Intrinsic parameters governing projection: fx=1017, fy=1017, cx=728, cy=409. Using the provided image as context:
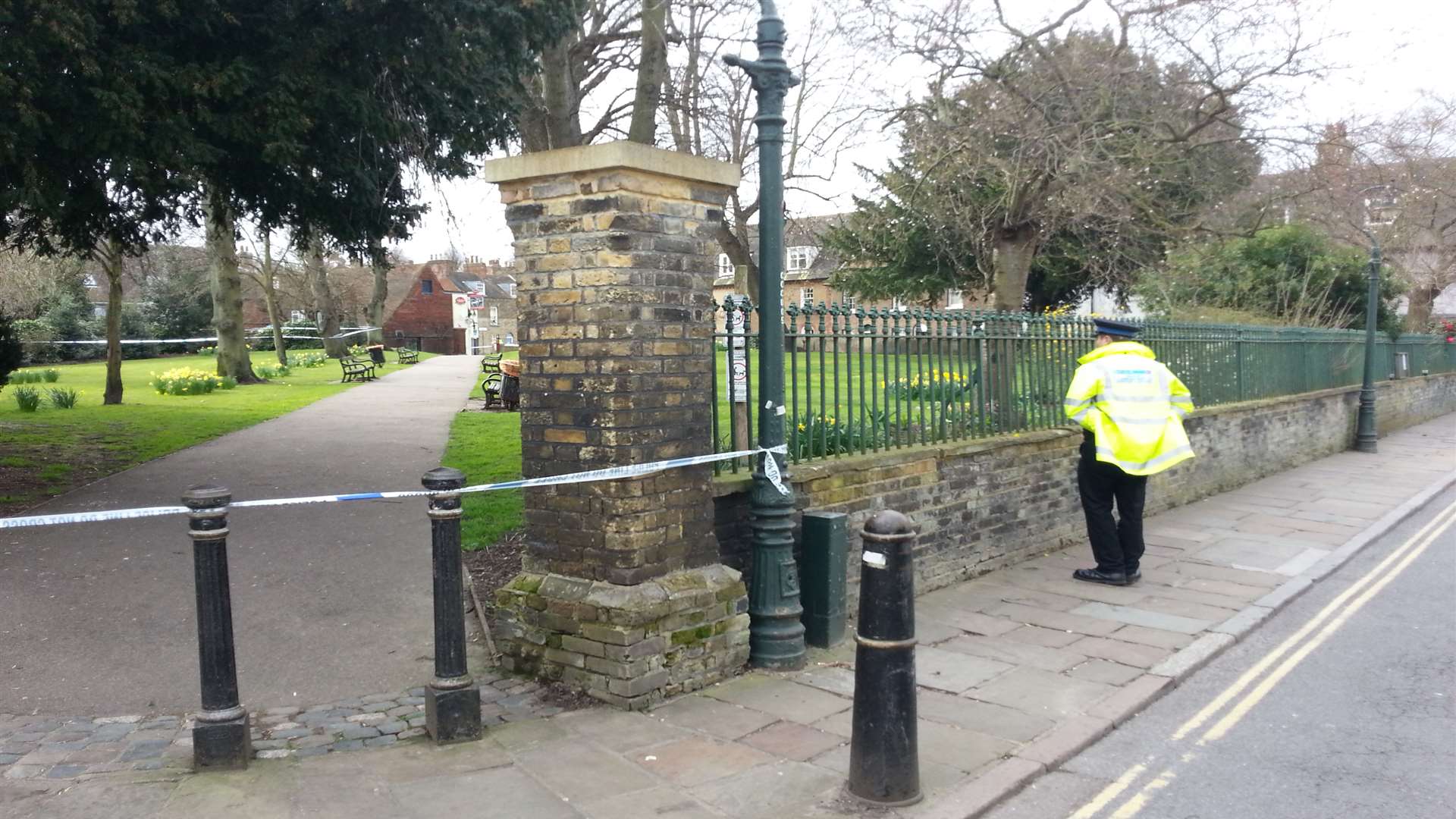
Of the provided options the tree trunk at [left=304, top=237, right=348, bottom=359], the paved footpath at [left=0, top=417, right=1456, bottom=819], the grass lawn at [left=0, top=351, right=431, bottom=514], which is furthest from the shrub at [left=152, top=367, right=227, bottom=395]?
the paved footpath at [left=0, top=417, right=1456, bottom=819]

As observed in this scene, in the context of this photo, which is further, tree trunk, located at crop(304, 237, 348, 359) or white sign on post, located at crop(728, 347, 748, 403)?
tree trunk, located at crop(304, 237, 348, 359)

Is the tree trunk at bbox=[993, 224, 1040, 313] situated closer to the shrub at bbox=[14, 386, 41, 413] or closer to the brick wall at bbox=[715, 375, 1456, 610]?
the brick wall at bbox=[715, 375, 1456, 610]

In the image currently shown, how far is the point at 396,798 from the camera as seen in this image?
3762 millimetres

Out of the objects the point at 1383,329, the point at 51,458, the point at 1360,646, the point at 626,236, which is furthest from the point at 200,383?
the point at 1383,329

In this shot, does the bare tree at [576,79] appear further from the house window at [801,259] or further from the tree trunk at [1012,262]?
the house window at [801,259]

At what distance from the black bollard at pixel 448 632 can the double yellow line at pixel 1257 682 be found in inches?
98.6

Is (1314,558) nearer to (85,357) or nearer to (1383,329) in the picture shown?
(1383,329)

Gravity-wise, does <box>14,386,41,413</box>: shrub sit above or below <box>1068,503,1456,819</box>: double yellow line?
above

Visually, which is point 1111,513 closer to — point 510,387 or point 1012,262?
point 1012,262

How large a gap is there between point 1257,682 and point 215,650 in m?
5.12

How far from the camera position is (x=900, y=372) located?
22.8 feet

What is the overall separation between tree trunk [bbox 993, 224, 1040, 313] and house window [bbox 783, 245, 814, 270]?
3523 centimetres

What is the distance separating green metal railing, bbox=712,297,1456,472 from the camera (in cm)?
594

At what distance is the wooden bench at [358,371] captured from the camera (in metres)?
27.8
